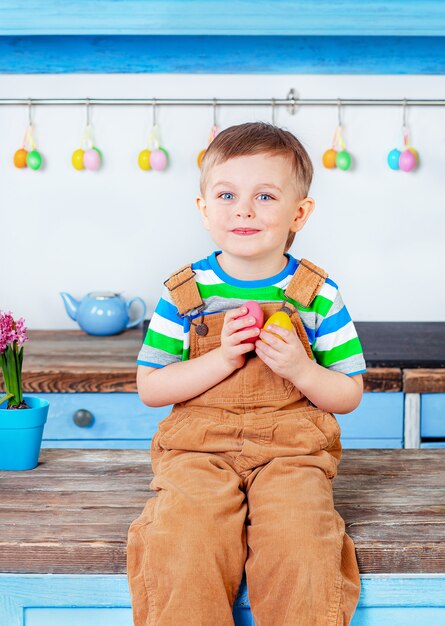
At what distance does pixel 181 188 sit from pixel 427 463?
154cm

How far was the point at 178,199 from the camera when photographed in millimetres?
2713

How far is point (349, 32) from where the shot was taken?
7.68 ft

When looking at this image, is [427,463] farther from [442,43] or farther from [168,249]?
[442,43]

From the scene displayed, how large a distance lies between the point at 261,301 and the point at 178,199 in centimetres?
153

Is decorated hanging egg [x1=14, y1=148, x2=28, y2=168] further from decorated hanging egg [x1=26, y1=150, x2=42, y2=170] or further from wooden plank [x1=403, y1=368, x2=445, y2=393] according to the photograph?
wooden plank [x1=403, y1=368, x2=445, y2=393]

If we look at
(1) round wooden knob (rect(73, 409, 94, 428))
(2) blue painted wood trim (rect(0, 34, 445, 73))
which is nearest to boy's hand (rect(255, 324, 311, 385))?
(1) round wooden knob (rect(73, 409, 94, 428))

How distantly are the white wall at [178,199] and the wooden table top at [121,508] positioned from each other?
1343 mm

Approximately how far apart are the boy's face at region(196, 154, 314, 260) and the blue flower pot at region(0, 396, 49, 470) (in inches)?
16.4

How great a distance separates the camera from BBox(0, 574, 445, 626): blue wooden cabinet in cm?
106

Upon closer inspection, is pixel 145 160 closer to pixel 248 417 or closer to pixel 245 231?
pixel 245 231

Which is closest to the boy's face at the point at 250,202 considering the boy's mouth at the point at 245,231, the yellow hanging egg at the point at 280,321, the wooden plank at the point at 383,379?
the boy's mouth at the point at 245,231

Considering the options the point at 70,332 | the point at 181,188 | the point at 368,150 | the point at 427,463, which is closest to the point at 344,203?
the point at 368,150

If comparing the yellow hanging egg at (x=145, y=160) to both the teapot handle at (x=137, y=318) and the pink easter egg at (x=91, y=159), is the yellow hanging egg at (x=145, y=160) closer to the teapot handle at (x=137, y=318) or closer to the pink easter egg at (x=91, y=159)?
the pink easter egg at (x=91, y=159)

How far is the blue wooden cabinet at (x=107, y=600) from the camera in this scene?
1.06 metres
